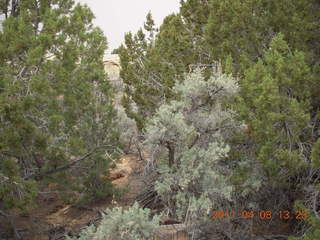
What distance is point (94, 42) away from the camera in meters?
10.7

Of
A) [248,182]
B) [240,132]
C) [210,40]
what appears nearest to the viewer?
Answer: [248,182]

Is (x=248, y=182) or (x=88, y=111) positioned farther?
(x=88, y=111)

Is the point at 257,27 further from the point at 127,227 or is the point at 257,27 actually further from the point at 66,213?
the point at 66,213

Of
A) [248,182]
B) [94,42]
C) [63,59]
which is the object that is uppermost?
[94,42]

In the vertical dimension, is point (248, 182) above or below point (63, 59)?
below

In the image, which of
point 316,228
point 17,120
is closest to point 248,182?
point 316,228

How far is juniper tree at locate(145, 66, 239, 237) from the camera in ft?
22.8

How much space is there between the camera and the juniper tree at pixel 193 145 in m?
6.95

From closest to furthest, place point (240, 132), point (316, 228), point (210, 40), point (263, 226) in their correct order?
point (316, 228) → point (240, 132) → point (263, 226) → point (210, 40)

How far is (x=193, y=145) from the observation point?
773 centimetres

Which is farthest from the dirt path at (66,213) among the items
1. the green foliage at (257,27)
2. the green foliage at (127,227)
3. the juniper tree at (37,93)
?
the green foliage at (257,27)

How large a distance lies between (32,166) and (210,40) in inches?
194

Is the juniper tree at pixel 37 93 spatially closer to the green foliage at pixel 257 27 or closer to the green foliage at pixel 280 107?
the green foliage at pixel 257 27

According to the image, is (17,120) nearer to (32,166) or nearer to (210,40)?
(32,166)
